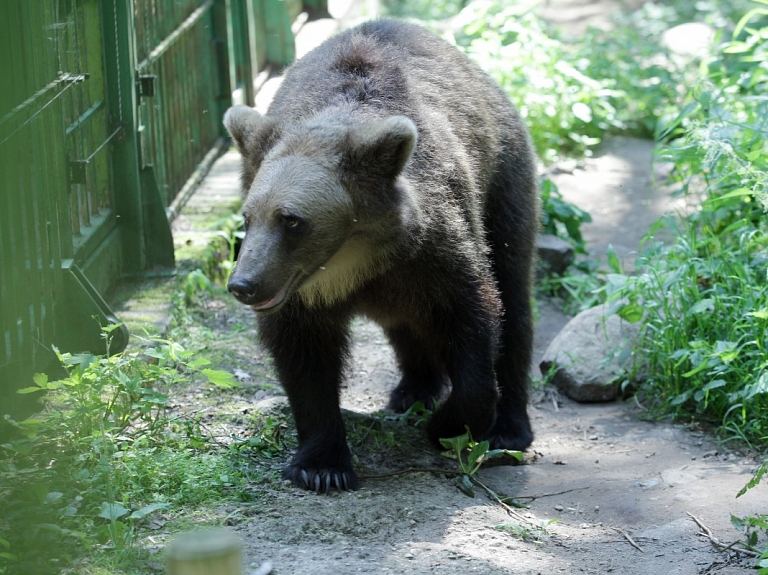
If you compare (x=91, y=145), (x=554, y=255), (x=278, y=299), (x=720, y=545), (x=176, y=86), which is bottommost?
(x=720, y=545)

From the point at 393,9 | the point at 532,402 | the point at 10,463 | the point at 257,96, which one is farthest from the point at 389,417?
the point at 393,9

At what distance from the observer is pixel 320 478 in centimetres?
463

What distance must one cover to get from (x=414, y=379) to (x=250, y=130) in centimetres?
204

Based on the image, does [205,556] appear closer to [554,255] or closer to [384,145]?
[384,145]

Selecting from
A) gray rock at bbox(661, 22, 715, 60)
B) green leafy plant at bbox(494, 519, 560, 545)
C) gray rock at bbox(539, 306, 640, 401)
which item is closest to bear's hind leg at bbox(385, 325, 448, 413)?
gray rock at bbox(539, 306, 640, 401)

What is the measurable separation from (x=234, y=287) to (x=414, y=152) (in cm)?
112

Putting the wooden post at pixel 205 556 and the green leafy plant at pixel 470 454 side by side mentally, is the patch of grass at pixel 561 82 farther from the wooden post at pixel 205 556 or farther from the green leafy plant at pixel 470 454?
the wooden post at pixel 205 556

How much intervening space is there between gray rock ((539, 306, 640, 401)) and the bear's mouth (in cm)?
252

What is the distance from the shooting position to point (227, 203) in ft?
26.1

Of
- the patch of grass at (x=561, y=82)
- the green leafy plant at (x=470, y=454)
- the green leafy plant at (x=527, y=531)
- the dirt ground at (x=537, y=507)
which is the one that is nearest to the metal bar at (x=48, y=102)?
the dirt ground at (x=537, y=507)

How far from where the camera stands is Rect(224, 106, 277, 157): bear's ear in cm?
446

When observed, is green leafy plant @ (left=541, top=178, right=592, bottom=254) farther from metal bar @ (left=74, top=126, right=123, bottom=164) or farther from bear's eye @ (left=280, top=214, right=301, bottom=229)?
bear's eye @ (left=280, top=214, right=301, bottom=229)

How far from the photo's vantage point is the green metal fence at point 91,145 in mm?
4641

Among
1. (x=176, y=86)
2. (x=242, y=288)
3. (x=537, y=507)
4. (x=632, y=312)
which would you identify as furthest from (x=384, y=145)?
(x=176, y=86)
